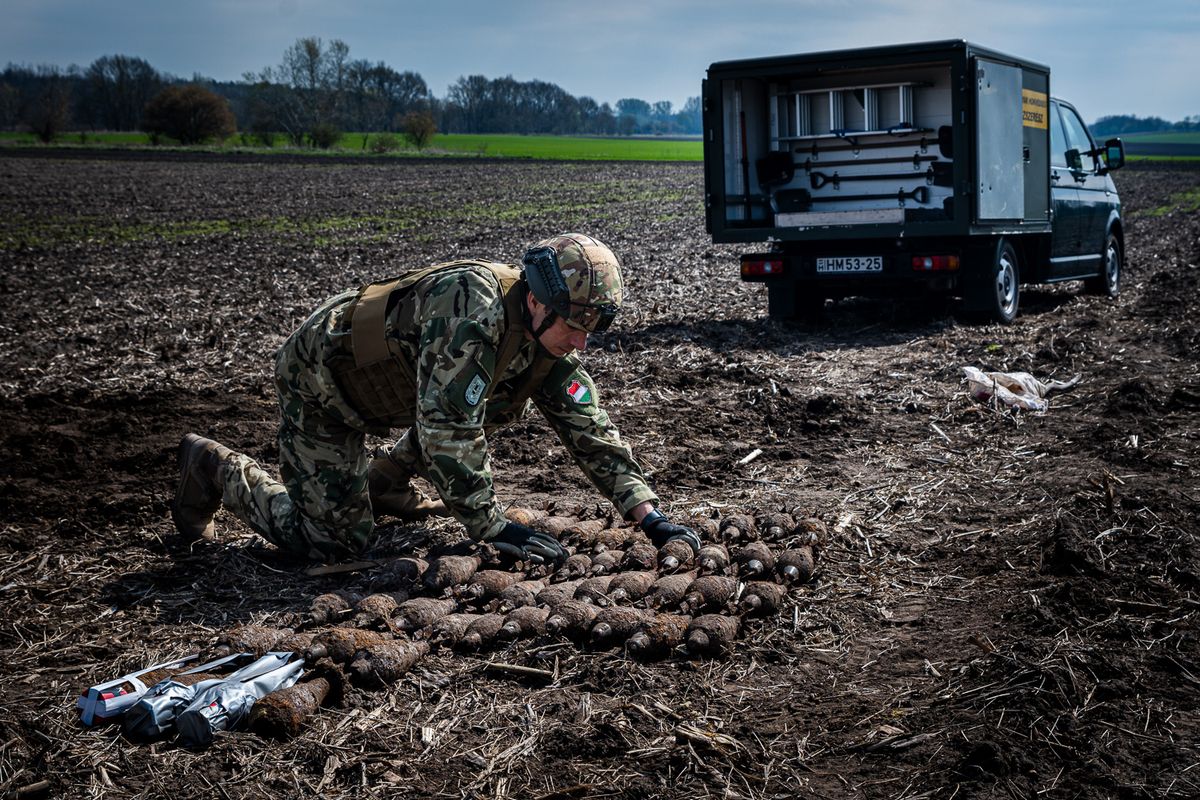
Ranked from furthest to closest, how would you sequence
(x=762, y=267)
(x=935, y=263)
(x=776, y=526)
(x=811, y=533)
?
(x=762, y=267) → (x=935, y=263) → (x=776, y=526) → (x=811, y=533)

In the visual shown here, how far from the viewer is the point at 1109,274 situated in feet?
48.5

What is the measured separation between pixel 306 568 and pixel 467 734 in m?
1.98

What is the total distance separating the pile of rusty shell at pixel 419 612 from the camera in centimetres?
450

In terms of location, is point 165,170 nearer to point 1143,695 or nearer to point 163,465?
point 163,465

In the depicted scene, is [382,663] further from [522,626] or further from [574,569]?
[574,569]

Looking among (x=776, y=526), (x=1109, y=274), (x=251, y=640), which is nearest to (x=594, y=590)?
(x=776, y=526)

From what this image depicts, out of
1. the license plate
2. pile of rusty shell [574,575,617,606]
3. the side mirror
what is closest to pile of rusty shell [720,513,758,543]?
pile of rusty shell [574,575,617,606]

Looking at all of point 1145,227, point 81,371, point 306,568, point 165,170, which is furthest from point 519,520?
point 165,170

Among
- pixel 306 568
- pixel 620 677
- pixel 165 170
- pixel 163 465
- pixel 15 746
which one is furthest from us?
pixel 165 170

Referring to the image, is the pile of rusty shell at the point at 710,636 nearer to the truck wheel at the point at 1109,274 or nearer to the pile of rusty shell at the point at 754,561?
the pile of rusty shell at the point at 754,561

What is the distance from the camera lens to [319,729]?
3.76 meters

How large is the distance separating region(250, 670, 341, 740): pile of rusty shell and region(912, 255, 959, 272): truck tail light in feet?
29.2

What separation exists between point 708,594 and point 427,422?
136cm

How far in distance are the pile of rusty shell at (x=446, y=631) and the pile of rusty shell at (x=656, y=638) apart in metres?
0.68
